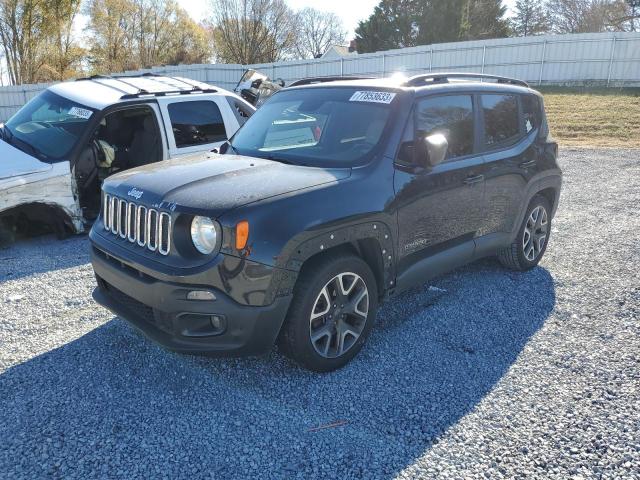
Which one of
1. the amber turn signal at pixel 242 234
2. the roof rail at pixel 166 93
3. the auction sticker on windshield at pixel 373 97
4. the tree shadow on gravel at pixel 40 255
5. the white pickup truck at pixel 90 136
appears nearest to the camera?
the amber turn signal at pixel 242 234

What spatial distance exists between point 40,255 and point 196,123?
8.29ft

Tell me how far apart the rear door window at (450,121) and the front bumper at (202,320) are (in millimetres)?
1807

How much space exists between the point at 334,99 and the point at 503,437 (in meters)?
2.68

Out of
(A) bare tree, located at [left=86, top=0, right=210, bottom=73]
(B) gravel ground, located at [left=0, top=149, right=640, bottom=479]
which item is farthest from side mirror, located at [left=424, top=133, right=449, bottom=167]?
(A) bare tree, located at [left=86, top=0, right=210, bottom=73]

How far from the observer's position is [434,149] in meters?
3.59

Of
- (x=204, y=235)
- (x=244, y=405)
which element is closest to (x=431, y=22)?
(x=204, y=235)

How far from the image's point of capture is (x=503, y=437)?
287 cm

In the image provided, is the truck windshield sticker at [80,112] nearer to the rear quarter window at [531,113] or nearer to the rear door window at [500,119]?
the rear door window at [500,119]

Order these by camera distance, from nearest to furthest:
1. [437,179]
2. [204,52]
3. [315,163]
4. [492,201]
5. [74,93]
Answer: [315,163] → [437,179] → [492,201] → [74,93] → [204,52]

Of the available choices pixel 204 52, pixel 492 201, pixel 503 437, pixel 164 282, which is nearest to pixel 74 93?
pixel 164 282

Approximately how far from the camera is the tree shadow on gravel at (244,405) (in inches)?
104

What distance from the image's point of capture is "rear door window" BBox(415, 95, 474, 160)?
3943 millimetres

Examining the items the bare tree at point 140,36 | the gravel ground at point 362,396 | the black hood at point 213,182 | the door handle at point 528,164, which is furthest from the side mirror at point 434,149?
the bare tree at point 140,36

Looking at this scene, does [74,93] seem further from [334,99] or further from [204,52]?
[204,52]
